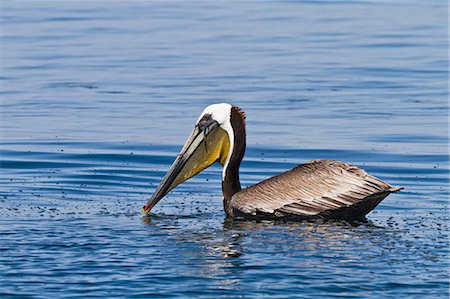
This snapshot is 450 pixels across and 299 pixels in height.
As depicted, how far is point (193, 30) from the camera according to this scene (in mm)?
25656

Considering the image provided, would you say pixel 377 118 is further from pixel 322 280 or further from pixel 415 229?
pixel 322 280

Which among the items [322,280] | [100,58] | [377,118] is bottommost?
[322,280]

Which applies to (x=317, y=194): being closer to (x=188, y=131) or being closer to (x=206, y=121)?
(x=206, y=121)

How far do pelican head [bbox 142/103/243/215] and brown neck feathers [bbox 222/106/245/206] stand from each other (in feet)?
0.12

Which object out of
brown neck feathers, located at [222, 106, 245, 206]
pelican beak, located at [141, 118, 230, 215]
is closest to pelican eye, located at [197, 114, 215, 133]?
pelican beak, located at [141, 118, 230, 215]

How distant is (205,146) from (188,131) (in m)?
4.27

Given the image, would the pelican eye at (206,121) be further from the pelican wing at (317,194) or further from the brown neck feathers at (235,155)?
the pelican wing at (317,194)

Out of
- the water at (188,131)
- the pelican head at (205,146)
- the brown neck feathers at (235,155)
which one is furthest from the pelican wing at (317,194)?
the pelican head at (205,146)

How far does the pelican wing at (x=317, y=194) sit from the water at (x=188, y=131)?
0.16 meters

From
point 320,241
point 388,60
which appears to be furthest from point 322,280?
point 388,60

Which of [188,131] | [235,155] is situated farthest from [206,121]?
[188,131]

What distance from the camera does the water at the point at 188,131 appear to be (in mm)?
7000

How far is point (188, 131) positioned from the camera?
46.2ft

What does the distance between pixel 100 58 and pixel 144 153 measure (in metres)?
8.88
